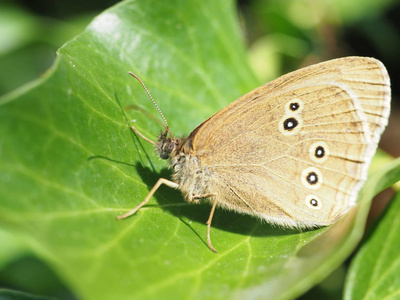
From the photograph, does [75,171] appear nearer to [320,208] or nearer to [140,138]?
[140,138]

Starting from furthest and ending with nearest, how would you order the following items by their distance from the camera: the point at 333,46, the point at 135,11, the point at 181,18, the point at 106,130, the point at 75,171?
the point at 333,46, the point at 181,18, the point at 135,11, the point at 106,130, the point at 75,171

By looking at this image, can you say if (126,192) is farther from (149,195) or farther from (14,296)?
(14,296)

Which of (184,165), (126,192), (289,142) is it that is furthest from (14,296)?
(289,142)

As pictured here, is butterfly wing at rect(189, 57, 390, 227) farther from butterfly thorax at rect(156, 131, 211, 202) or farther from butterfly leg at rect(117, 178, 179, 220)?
butterfly leg at rect(117, 178, 179, 220)

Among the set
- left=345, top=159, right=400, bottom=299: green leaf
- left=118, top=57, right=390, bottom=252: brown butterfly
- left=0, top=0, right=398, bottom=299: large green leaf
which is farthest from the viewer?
left=118, top=57, right=390, bottom=252: brown butterfly

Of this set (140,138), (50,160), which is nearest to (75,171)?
(50,160)

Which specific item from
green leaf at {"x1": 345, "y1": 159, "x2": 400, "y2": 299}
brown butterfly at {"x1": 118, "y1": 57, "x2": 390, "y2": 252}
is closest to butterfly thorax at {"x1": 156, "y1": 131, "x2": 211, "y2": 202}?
brown butterfly at {"x1": 118, "y1": 57, "x2": 390, "y2": 252}

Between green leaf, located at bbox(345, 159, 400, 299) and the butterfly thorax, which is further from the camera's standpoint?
the butterfly thorax
